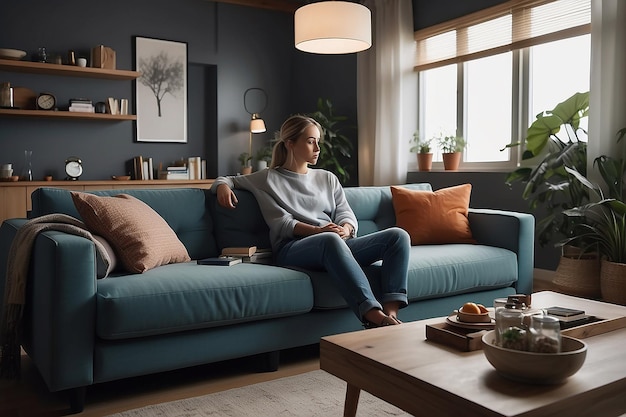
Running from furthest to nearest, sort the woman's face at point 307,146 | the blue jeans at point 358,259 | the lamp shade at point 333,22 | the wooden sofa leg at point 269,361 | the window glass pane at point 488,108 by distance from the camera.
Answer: the window glass pane at point 488,108, the lamp shade at point 333,22, the woman's face at point 307,146, the wooden sofa leg at point 269,361, the blue jeans at point 358,259

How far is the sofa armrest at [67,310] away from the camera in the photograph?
2.01 metres

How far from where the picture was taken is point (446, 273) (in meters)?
2.86

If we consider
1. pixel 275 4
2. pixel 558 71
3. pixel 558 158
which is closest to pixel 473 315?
pixel 558 158

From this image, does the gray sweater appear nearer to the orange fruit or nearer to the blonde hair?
the blonde hair

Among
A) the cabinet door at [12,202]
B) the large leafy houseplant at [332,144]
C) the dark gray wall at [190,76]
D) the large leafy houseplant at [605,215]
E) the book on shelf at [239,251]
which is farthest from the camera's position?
the large leafy houseplant at [332,144]

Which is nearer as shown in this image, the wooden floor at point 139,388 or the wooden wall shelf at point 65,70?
the wooden floor at point 139,388

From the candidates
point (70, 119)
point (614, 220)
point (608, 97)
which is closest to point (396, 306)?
point (614, 220)

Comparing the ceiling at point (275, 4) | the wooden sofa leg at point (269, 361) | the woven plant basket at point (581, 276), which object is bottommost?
the wooden sofa leg at point (269, 361)

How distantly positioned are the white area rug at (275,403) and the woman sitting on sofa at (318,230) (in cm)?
30

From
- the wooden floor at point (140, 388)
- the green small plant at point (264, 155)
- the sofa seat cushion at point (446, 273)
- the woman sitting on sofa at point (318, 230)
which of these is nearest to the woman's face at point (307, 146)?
the woman sitting on sofa at point (318, 230)

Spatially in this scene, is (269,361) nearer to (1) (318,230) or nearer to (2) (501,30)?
(1) (318,230)

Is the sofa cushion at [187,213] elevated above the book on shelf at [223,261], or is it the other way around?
the sofa cushion at [187,213]

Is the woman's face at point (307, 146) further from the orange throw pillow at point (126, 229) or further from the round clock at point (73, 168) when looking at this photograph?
the round clock at point (73, 168)

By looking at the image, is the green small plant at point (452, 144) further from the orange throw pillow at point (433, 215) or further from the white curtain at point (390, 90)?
the orange throw pillow at point (433, 215)
